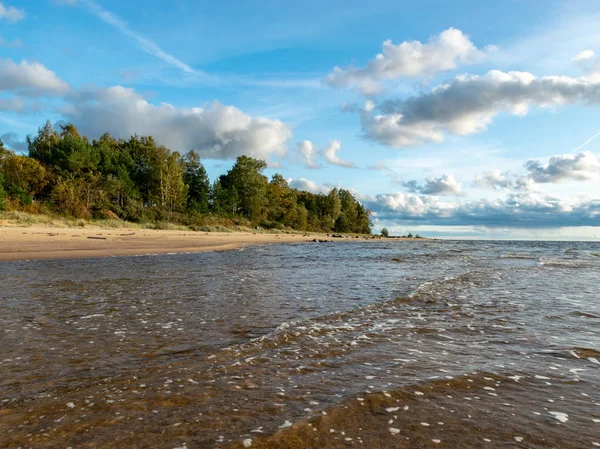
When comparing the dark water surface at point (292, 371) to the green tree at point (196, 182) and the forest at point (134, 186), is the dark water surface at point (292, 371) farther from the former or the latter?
the green tree at point (196, 182)

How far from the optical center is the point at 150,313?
8.24m

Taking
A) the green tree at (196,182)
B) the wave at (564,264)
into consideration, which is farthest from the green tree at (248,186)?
the wave at (564,264)

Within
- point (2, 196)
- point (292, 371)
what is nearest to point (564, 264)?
point (292, 371)

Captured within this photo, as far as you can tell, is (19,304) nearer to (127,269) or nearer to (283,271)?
(127,269)

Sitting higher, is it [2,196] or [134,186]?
[134,186]

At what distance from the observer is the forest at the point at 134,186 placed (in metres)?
53.6

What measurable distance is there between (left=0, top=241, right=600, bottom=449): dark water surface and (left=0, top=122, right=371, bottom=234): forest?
48872 millimetres

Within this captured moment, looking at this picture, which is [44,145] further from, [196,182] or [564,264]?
[564,264]

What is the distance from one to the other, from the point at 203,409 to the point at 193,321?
3.78 m

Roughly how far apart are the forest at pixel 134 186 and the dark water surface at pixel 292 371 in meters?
48.9

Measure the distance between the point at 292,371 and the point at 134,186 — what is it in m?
73.8

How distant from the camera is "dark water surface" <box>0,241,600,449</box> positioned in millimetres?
3615

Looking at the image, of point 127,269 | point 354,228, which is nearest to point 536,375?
point 127,269

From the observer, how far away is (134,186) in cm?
7106
